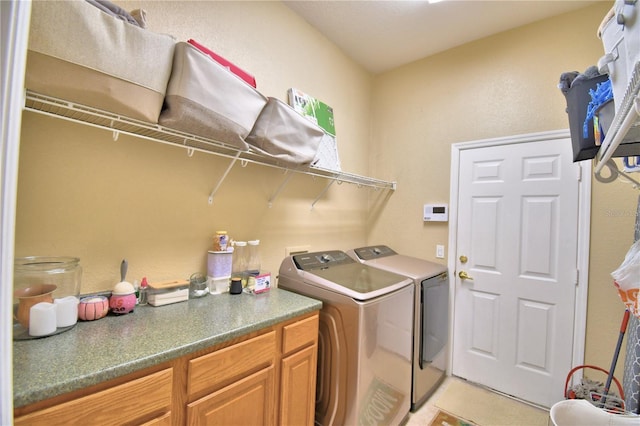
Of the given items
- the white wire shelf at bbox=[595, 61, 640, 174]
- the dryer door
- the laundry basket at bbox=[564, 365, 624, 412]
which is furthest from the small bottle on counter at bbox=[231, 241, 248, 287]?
the laundry basket at bbox=[564, 365, 624, 412]

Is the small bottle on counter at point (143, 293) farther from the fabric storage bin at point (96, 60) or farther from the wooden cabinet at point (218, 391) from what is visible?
the fabric storage bin at point (96, 60)

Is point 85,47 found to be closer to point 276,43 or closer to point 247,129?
point 247,129

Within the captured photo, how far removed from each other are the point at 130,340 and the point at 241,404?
0.49m

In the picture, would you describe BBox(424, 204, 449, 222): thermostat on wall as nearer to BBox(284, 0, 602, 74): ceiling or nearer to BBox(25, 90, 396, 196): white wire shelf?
BBox(284, 0, 602, 74): ceiling

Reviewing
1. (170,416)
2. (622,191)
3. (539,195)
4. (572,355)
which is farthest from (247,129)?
(572,355)

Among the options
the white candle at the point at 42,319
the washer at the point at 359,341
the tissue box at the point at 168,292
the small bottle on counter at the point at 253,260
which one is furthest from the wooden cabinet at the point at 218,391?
the small bottle on counter at the point at 253,260

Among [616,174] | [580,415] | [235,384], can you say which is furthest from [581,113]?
[235,384]

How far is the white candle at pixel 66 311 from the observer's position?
0.96 metres

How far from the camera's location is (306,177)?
2219 millimetres

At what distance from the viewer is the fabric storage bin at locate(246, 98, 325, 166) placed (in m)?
1.39

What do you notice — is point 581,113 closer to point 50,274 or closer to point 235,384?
point 235,384

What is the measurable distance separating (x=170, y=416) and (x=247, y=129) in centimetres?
112

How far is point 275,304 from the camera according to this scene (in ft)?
4.59

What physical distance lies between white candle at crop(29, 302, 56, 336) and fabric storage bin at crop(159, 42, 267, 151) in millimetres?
741
